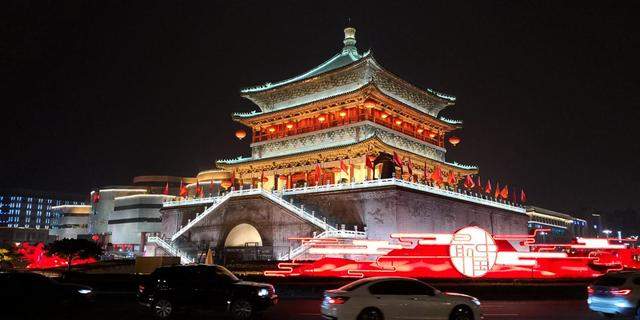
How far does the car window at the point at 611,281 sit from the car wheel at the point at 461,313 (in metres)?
4.48

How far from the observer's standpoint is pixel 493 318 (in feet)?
42.8

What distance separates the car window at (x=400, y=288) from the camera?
37.2 ft

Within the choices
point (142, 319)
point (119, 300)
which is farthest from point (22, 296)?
point (119, 300)

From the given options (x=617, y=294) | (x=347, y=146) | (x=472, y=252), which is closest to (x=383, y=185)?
(x=347, y=146)

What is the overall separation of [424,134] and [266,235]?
20.2 meters

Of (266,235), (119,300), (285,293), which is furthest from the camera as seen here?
(266,235)

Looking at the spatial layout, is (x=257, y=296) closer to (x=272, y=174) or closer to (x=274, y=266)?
(x=274, y=266)

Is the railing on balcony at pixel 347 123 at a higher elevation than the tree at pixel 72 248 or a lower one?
higher

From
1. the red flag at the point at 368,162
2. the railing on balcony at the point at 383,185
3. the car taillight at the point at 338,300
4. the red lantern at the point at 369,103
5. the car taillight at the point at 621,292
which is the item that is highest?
the red lantern at the point at 369,103

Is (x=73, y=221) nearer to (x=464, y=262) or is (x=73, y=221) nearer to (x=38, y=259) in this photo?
(x=38, y=259)

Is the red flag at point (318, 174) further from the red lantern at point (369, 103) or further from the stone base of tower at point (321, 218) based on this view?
the red lantern at point (369, 103)

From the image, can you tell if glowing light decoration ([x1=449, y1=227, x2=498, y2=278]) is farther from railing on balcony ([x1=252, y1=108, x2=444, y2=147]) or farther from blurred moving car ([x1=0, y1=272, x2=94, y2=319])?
railing on balcony ([x1=252, y1=108, x2=444, y2=147])

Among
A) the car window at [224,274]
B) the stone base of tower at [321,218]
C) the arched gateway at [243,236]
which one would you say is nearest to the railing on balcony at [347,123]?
the stone base of tower at [321,218]

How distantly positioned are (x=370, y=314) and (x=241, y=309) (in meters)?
3.86
